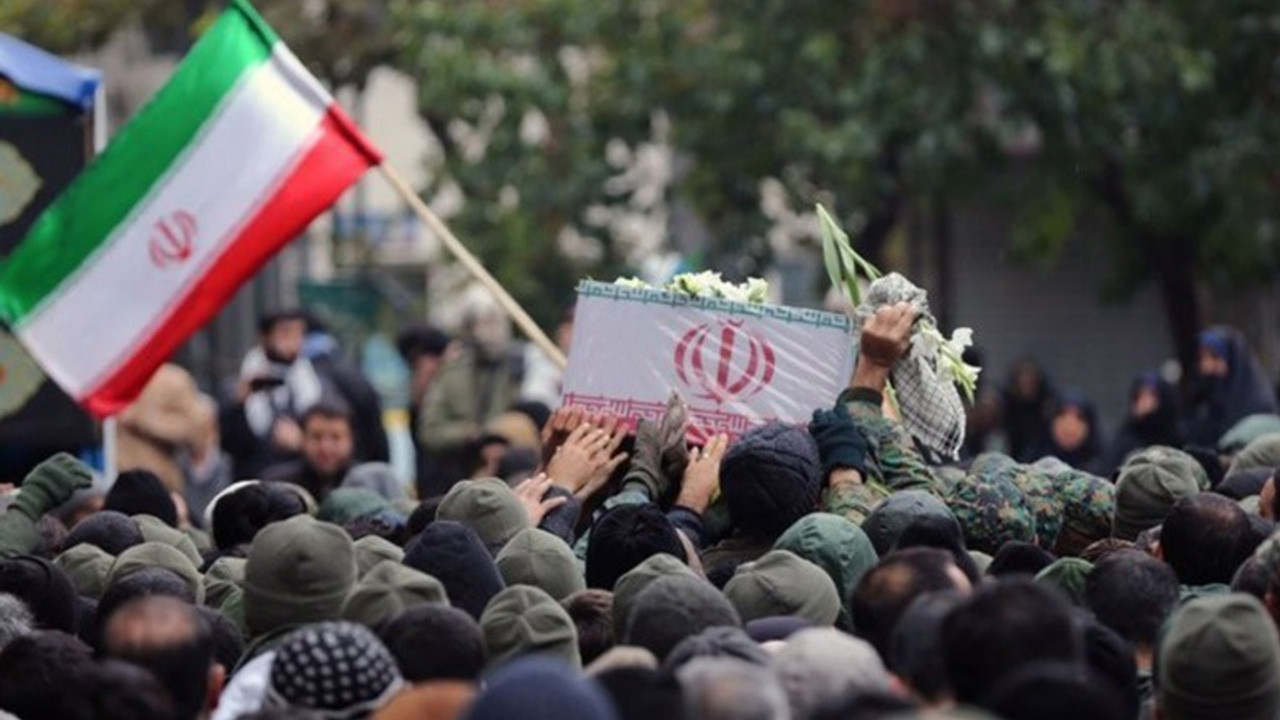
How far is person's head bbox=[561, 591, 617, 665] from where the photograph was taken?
7.15 metres

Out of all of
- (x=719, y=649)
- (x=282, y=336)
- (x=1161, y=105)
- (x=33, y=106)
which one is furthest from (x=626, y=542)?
(x=1161, y=105)

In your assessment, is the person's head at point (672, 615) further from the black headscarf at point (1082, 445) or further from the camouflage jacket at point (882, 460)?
the black headscarf at point (1082, 445)

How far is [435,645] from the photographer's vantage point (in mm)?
6258

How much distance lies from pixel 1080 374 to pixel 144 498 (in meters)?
17.1

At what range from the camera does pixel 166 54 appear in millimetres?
25344

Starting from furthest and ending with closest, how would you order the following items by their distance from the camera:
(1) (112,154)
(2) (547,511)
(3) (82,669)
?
(1) (112,154) < (2) (547,511) < (3) (82,669)

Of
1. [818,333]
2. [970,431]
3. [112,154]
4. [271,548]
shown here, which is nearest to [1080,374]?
[970,431]

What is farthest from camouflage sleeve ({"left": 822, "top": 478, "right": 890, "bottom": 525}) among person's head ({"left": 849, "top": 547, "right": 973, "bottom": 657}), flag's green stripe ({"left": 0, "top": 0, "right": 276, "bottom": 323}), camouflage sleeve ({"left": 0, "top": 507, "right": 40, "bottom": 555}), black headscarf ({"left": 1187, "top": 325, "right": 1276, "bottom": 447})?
black headscarf ({"left": 1187, "top": 325, "right": 1276, "bottom": 447})

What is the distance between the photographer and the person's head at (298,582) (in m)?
7.09

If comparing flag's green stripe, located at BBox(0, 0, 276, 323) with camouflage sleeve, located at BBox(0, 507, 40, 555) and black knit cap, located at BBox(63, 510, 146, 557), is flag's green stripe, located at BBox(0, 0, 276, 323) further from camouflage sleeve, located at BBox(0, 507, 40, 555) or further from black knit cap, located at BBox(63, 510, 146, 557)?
black knit cap, located at BBox(63, 510, 146, 557)

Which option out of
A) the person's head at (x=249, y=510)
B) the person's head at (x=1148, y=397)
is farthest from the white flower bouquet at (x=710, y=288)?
the person's head at (x=1148, y=397)

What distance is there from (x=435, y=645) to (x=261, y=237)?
5565 mm

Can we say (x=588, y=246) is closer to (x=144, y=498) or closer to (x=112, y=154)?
(x=112, y=154)

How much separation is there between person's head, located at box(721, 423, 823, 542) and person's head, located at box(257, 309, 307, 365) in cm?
693
